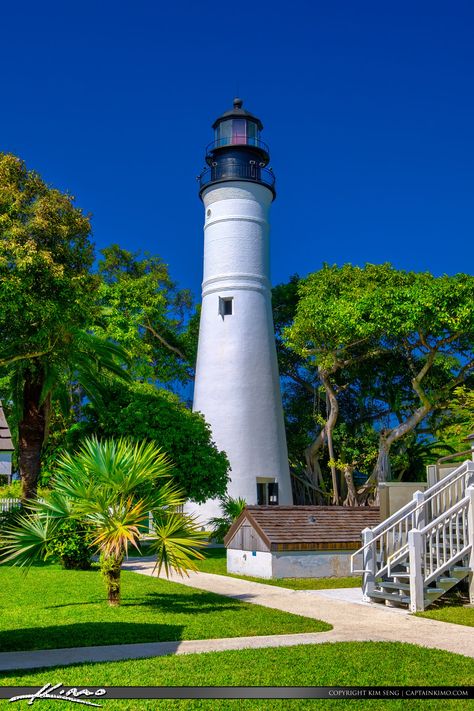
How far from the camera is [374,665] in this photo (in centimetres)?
780

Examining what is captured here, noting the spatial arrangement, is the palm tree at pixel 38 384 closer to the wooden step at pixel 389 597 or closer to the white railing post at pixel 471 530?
the wooden step at pixel 389 597

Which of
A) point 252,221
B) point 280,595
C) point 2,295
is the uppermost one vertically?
point 252,221

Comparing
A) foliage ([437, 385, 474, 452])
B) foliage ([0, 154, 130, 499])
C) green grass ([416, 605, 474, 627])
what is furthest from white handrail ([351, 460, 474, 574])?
foliage ([0, 154, 130, 499])

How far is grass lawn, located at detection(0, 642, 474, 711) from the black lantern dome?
28.0m

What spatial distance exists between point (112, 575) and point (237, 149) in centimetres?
2584

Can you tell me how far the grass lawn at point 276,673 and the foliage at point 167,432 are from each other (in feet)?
55.8

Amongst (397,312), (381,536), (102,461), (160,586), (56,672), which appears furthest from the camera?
(397,312)

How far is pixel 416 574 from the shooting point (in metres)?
12.6

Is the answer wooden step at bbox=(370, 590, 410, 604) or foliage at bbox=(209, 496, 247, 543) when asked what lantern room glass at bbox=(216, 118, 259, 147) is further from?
wooden step at bbox=(370, 590, 410, 604)

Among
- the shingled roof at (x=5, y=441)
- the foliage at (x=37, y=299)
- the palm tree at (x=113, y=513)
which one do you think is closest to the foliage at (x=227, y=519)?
the foliage at (x=37, y=299)

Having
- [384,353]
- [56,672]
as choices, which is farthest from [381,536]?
[384,353]

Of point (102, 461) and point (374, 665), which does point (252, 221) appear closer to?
point (102, 461)

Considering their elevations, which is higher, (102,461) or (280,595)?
(102,461)

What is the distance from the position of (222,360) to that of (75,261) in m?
12.2
